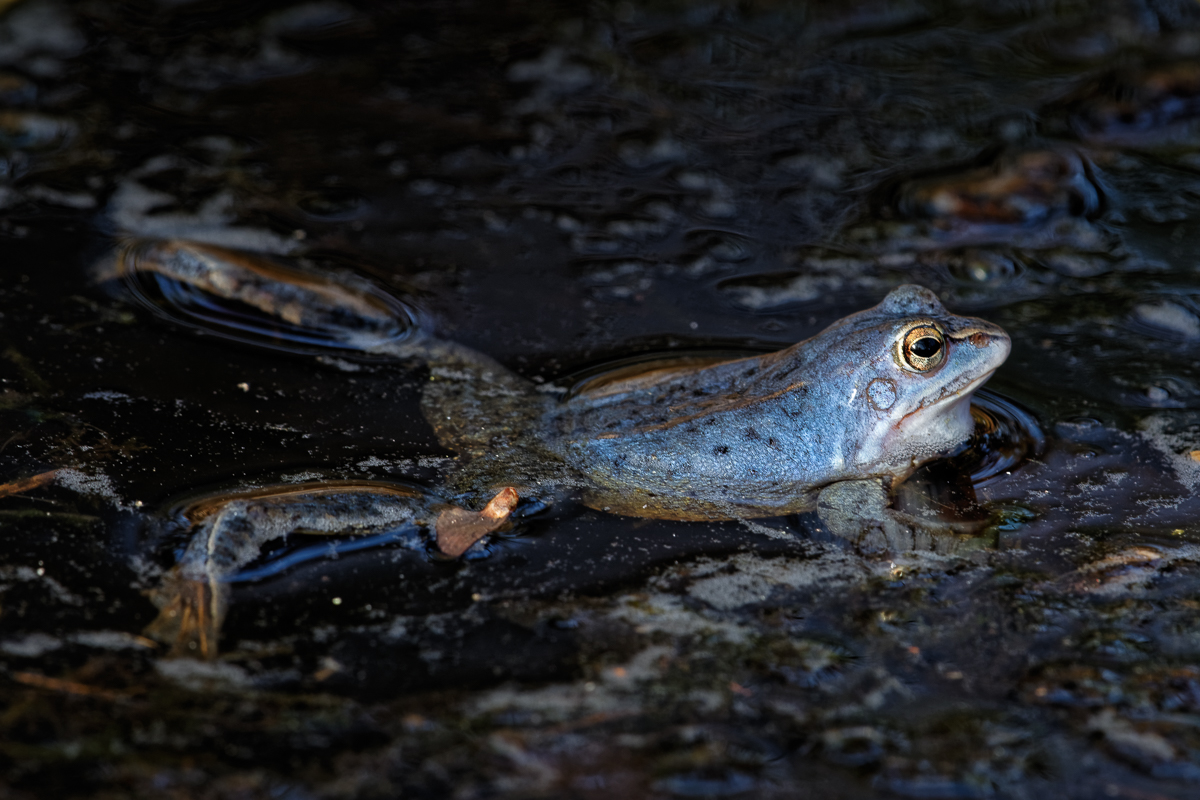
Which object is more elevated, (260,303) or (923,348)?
(923,348)

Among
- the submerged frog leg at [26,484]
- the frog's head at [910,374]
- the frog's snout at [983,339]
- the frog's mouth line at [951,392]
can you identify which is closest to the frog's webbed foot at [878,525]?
the frog's head at [910,374]

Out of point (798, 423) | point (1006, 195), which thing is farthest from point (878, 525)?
point (1006, 195)

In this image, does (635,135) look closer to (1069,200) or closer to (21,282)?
(1069,200)

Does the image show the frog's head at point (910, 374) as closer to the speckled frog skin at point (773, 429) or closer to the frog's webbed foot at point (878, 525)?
the speckled frog skin at point (773, 429)

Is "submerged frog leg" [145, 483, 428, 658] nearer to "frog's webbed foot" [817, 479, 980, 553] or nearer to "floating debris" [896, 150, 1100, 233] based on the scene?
"frog's webbed foot" [817, 479, 980, 553]

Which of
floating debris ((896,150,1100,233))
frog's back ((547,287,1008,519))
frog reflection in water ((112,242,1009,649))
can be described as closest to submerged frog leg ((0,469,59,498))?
frog reflection in water ((112,242,1009,649))

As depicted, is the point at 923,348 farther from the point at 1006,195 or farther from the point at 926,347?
the point at 1006,195
